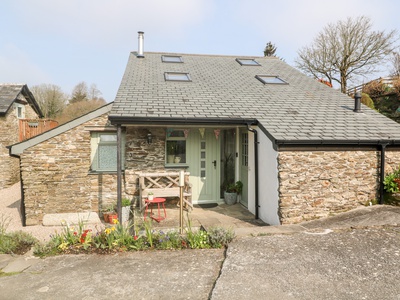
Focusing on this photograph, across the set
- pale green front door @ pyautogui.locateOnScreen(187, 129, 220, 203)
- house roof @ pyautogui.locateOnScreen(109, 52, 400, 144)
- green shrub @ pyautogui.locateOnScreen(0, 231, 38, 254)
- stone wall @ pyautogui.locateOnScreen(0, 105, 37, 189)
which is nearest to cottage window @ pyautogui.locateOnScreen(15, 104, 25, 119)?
stone wall @ pyautogui.locateOnScreen(0, 105, 37, 189)

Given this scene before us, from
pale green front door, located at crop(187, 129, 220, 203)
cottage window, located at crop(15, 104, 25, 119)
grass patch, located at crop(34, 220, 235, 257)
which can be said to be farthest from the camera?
cottage window, located at crop(15, 104, 25, 119)

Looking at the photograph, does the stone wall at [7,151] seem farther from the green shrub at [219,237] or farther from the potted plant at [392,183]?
the potted plant at [392,183]

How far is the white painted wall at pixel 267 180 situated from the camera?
21.8 ft

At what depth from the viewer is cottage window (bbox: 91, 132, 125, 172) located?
336 inches

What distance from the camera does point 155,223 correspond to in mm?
7105

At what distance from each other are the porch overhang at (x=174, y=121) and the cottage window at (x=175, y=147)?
153 centimetres

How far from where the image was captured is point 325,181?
6.75 metres

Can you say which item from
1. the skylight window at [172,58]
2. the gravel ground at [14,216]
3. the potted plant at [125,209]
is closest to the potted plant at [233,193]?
the potted plant at [125,209]

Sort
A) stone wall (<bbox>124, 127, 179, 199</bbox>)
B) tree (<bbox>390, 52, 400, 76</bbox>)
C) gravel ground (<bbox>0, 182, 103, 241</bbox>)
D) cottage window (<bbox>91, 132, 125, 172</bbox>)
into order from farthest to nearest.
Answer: tree (<bbox>390, 52, 400, 76</bbox>) → cottage window (<bbox>91, 132, 125, 172</bbox>) → stone wall (<bbox>124, 127, 179, 199</bbox>) → gravel ground (<bbox>0, 182, 103, 241</bbox>)

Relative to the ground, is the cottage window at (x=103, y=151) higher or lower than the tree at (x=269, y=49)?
lower

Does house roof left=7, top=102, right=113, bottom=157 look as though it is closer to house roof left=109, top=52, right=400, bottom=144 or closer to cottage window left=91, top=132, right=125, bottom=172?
cottage window left=91, top=132, right=125, bottom=172

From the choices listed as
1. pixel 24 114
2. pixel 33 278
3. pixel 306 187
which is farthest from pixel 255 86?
pixel 24 114

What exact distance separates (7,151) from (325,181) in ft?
47.2

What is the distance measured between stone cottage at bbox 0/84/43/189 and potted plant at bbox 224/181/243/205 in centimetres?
1119
